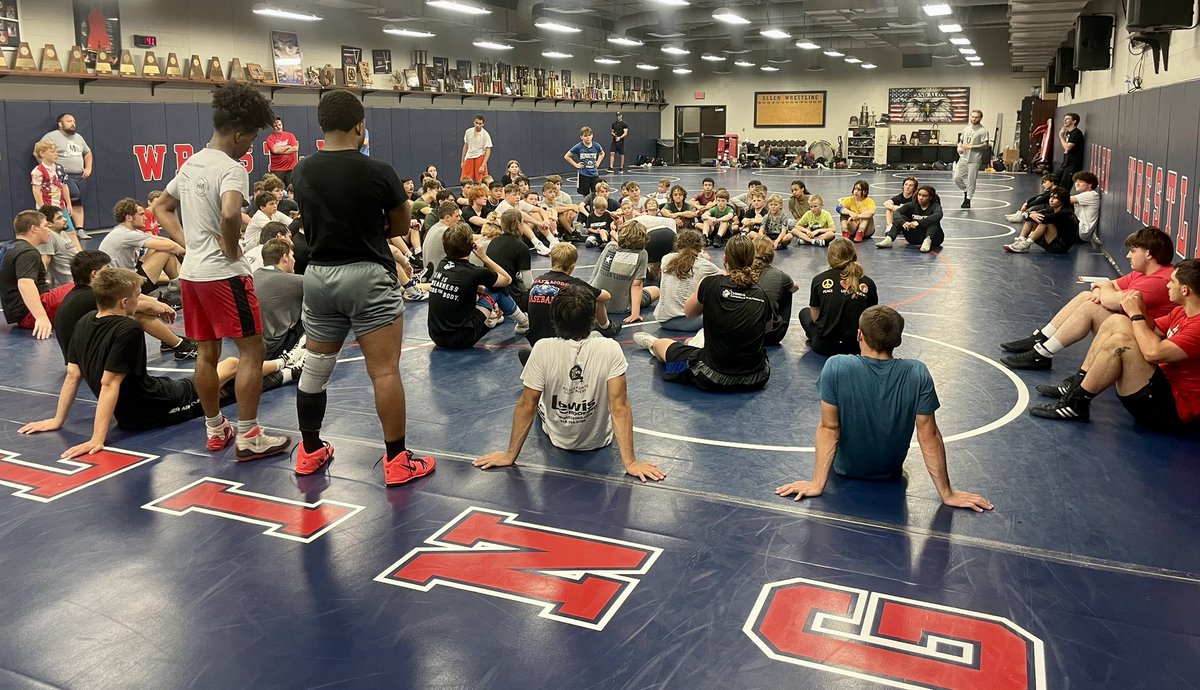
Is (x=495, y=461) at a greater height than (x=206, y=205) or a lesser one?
lesser

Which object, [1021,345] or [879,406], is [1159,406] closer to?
[1021,345]

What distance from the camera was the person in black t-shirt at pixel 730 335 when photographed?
22.6ft

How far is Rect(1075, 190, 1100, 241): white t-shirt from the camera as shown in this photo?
14.4m

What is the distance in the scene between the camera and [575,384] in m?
5.53

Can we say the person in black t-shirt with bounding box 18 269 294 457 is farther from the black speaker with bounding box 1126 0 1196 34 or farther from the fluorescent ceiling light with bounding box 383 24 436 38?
the fluorescent ceiling light with bounding box 383 24 436 38

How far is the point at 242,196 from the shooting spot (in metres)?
5.30

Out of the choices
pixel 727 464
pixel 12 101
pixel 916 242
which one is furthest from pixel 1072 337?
pixel 12 101

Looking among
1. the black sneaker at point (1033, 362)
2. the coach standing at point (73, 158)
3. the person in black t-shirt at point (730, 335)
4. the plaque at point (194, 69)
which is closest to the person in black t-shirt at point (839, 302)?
the person in black t-shirt at point (730, 335)

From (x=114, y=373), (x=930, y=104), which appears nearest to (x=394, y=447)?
(x=114, y=373)

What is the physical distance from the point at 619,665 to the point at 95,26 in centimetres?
1937

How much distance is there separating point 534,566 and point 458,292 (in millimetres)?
4557

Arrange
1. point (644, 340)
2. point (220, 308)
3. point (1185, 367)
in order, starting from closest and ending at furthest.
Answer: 1. point (220, 308)
2. point (1185, 367)
3. point (644, 340)

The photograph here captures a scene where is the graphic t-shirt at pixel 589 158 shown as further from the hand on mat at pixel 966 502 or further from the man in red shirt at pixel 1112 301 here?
the hand on mat at pixel 966 502

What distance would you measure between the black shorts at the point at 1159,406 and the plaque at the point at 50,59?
1846 cm
